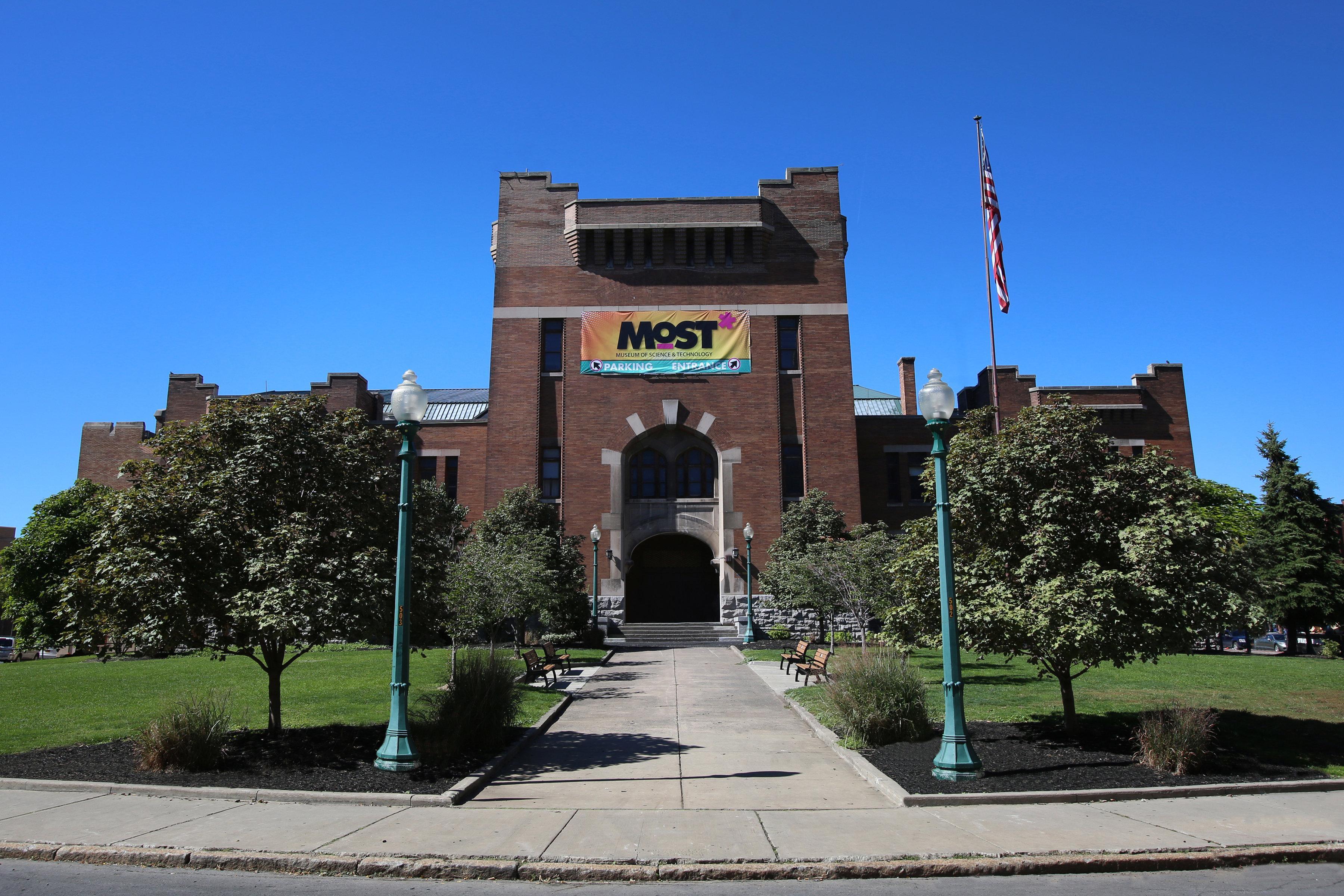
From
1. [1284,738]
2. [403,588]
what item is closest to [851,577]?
[1284,738]

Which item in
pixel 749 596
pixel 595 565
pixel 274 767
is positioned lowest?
pixel 274 767

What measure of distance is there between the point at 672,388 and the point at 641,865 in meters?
32.2

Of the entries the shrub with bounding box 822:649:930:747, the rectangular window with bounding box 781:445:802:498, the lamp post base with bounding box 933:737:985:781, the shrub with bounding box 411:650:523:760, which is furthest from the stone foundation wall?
the lamp post base with bounding box 933:737:985:781

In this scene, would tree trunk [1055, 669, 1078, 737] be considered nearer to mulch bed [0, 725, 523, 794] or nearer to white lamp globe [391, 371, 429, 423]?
mulch bed [0, 725, 523, 794]

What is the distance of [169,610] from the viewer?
10.9 meters

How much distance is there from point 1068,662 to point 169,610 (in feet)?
39.0

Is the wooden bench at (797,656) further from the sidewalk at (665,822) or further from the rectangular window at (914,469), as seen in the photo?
the rectangular window at (914,469)

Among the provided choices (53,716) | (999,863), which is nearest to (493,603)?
(53,716)

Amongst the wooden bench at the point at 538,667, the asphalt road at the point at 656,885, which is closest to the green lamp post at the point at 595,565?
the wooden bench at the point at 538,667

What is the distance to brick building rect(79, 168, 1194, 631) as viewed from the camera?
125 ft

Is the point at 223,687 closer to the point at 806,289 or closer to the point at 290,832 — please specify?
the point at 290,832

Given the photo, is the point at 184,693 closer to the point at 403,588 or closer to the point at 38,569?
the point at 403,588

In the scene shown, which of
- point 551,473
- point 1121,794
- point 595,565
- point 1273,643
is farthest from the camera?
point 1273,643

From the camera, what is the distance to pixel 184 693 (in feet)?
50.5
